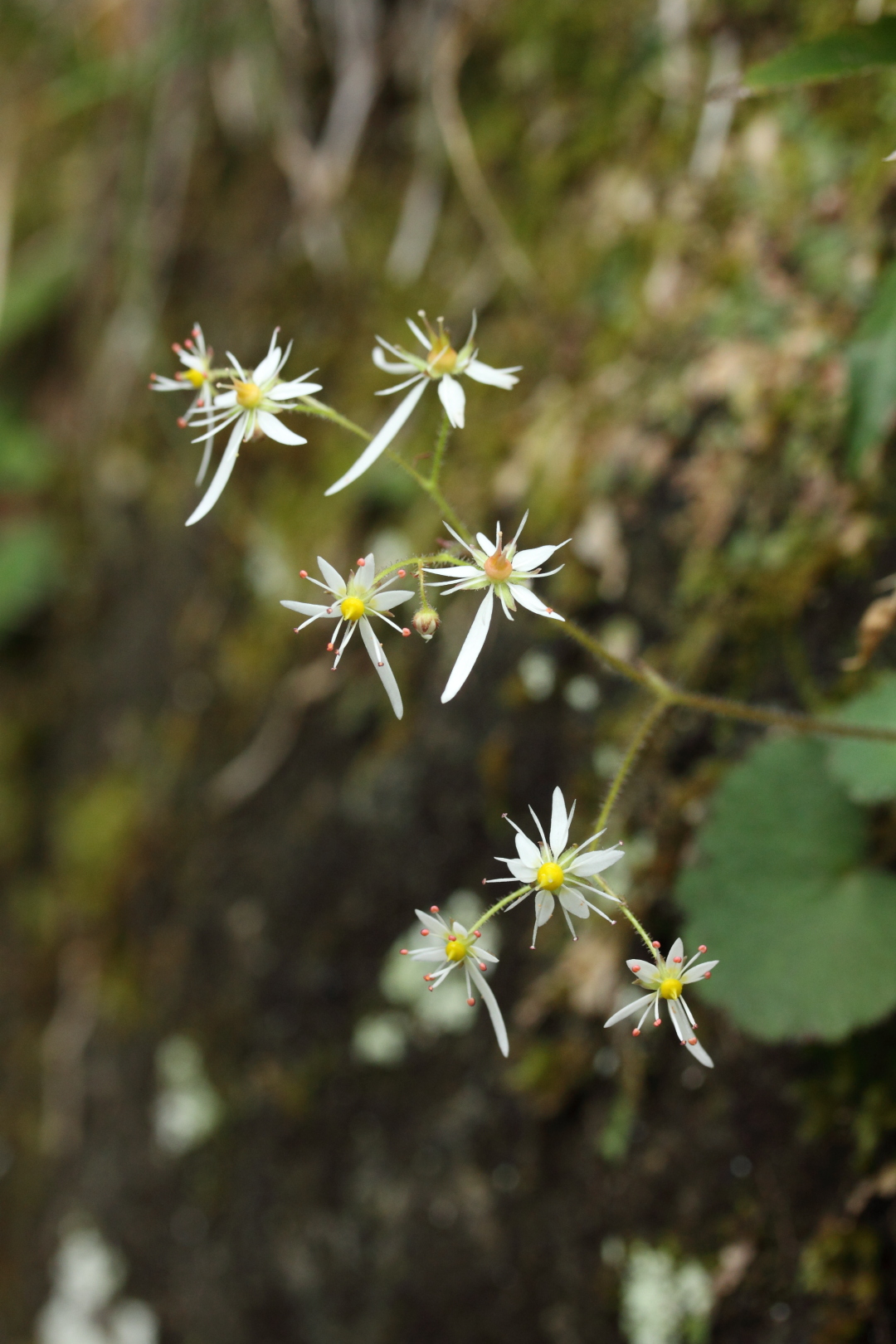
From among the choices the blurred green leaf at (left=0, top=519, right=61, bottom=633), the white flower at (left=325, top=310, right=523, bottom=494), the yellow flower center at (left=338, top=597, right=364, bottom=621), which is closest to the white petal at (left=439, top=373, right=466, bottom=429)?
the white flower at (left=325, top=310, right=523, bottom=494)

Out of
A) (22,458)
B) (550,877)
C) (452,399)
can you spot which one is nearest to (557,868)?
(550,877)

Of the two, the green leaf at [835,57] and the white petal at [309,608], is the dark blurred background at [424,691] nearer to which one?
the green leaf at [835,57]

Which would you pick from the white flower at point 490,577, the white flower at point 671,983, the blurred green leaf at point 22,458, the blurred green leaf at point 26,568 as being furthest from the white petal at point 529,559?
the blurred green leaf at point 22,458

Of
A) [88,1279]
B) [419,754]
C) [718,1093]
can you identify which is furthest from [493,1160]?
[88,1279]

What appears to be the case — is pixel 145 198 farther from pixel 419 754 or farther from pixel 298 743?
pixel 419 754

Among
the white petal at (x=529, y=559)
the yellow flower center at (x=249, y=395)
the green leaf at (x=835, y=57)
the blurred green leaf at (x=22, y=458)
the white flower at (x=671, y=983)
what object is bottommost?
the blurred green leaf at (x=22, y=458)

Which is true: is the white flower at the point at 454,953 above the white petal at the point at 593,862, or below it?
below

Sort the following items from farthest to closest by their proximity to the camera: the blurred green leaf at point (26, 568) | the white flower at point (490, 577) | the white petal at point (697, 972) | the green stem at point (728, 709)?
the blurred green leaf at point (26, 568)
the green stem at point (728, 709)
the white flower at point (490, 577)
the white petal at point (697, 972)
